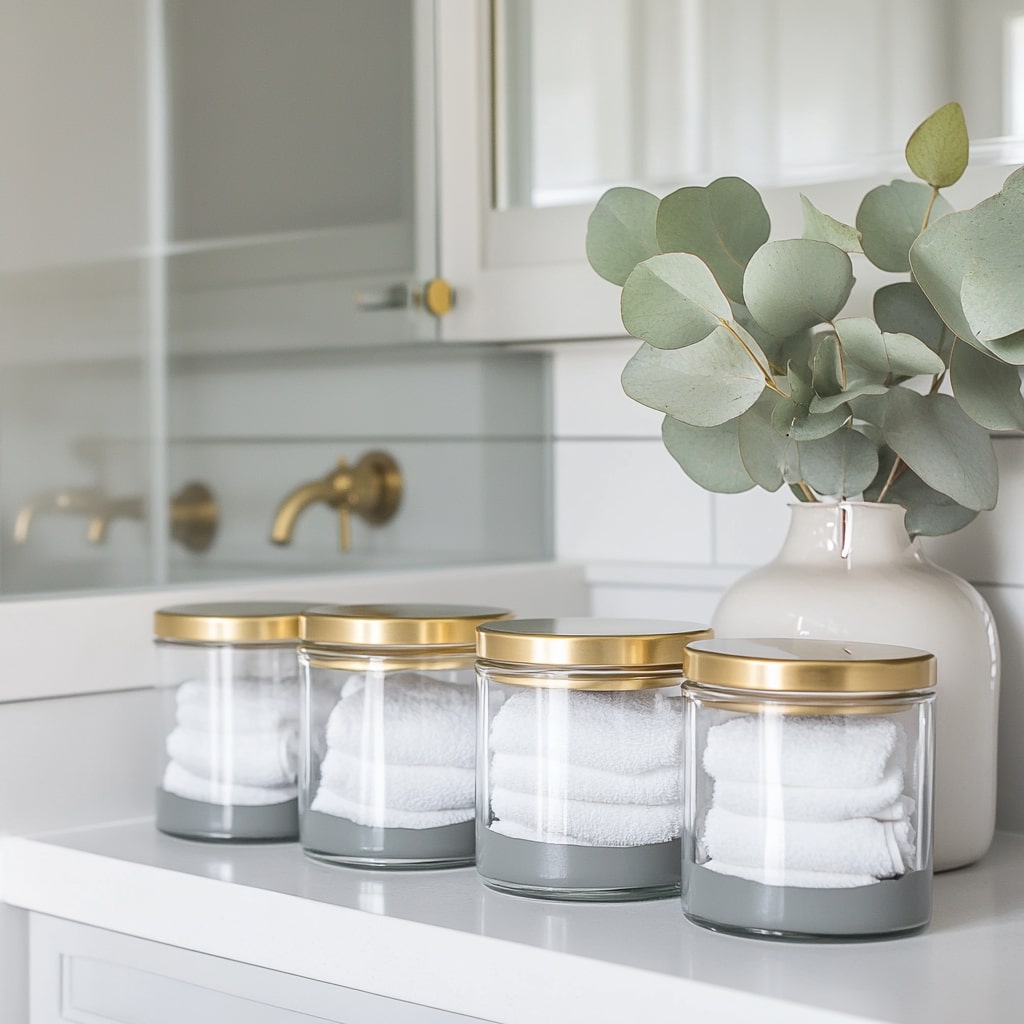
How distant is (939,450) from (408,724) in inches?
13.5

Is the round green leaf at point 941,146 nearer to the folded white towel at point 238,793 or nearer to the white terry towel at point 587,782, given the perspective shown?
the white terry towel at point 587,782

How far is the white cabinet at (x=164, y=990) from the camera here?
722 mm

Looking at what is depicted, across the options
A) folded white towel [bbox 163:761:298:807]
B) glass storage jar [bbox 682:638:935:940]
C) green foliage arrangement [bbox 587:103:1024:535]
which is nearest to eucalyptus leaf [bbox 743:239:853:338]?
green foliage arrangement [bbox 587:103:1024:535]

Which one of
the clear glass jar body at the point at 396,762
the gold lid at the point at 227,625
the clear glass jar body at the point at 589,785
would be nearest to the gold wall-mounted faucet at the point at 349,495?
the gold lid at the point at 227,625

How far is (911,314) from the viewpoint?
857 millimetres

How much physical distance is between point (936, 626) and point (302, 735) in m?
0.38

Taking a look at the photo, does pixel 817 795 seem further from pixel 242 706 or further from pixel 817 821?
pixel 242 706

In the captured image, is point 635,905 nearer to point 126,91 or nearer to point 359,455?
point 359,455

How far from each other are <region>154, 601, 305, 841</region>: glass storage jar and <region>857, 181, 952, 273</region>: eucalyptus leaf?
437 millimetres

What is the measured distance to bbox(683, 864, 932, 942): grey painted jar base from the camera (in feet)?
2.11

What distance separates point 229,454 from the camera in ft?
3.69

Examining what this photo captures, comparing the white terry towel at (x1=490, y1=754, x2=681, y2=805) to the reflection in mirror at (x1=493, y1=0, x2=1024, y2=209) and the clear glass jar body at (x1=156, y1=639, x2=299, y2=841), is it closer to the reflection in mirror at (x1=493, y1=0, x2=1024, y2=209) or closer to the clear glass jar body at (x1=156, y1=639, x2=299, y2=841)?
the clear glass jar body at (x1=156, y1=639, x2=299, y2=841)

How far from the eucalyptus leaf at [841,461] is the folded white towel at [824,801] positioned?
0.22 metres

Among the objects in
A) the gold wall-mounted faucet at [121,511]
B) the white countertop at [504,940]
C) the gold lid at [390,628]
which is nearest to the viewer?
the white countertop at [504,940]
